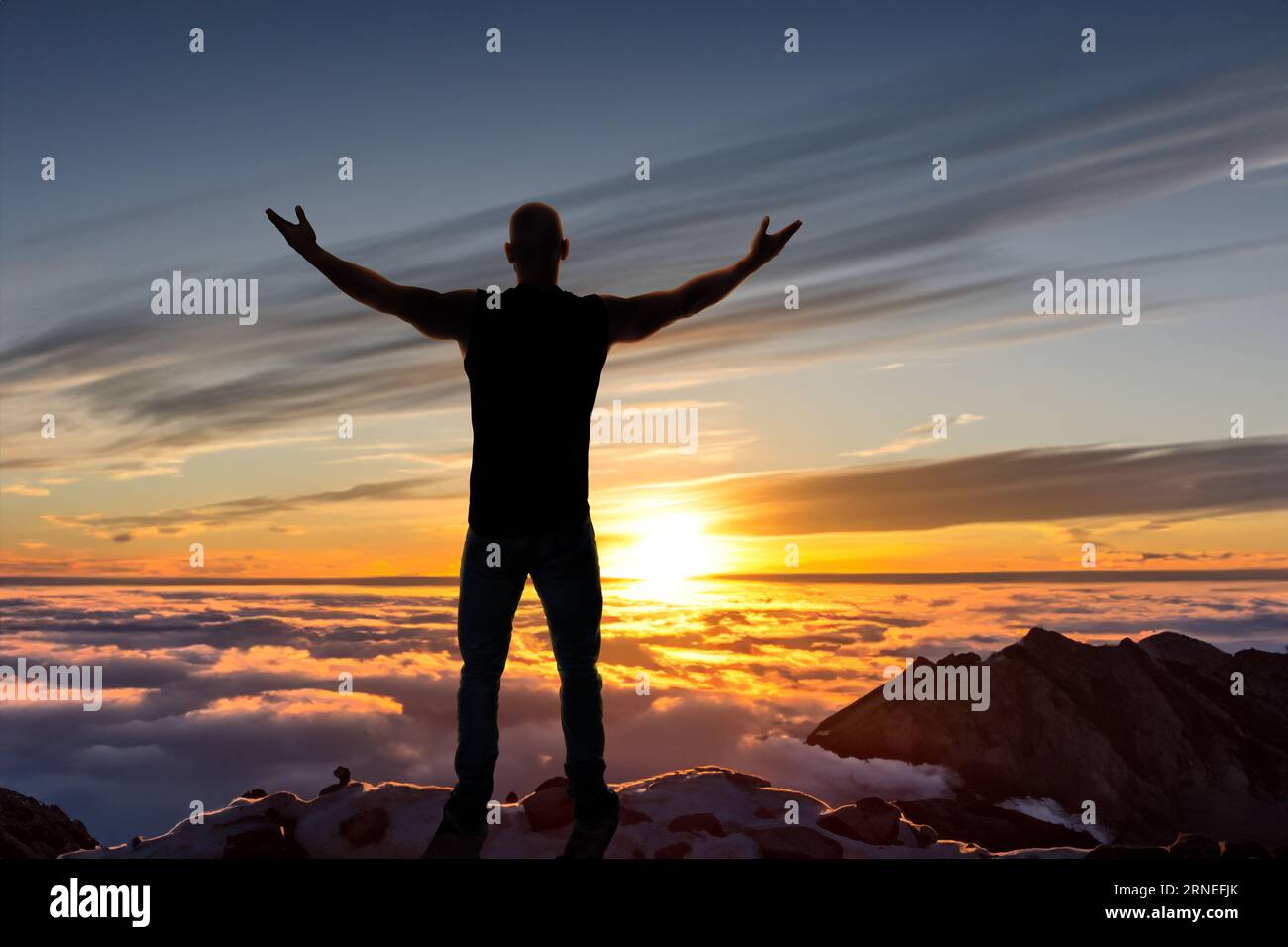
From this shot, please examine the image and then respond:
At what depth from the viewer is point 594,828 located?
20.6ft

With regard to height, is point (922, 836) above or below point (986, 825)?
above

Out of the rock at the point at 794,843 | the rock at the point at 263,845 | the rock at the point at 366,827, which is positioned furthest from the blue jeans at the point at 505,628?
the rock at the point at 263,845

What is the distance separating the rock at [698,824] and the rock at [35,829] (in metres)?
11.5

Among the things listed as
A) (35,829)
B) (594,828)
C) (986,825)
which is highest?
(594,828)

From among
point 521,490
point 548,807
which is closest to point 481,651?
point 521,490

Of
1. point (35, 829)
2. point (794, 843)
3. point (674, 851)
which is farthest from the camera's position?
point (35, 829)

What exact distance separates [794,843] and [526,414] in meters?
3.86

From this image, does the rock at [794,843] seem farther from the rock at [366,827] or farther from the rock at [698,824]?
the rock at [366,827]

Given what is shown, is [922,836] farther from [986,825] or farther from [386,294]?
[986,825]

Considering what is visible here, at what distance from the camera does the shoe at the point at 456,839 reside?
6074 mm

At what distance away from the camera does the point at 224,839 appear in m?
7.45

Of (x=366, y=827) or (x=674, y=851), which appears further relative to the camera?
(x=366, y=827)
